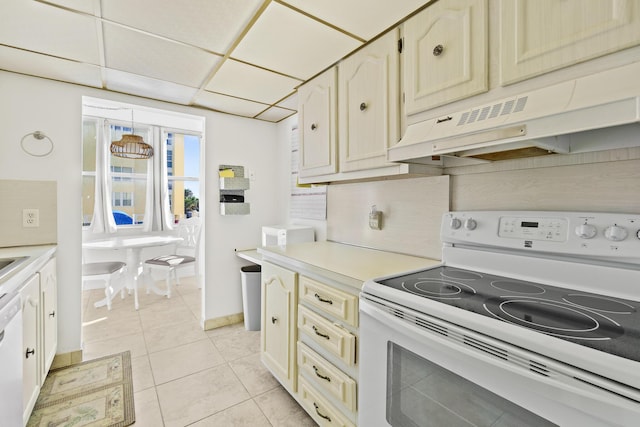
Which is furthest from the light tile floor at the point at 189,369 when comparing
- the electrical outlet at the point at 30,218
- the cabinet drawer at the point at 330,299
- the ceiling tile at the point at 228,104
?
the ceiling tile at the point at 228,104

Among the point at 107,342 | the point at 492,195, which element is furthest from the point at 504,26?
the point at 107,342

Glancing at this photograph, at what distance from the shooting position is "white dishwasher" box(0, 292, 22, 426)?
1.06 meters

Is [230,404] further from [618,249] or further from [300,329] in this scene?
[618,249]

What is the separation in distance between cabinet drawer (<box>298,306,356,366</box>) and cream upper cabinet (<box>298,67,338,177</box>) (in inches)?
35.9

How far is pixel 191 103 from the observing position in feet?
8.64

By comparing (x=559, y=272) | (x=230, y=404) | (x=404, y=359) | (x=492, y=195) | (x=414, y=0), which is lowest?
(x=230, y=404)

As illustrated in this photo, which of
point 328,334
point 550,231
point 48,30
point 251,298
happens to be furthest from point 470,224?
point 48,30

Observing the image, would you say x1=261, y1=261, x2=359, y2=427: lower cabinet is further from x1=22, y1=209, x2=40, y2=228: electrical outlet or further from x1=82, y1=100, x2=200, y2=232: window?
x1=82, y1=100, x2=200, y2=232: window

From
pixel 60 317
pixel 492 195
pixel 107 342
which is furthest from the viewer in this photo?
pixel 107 342

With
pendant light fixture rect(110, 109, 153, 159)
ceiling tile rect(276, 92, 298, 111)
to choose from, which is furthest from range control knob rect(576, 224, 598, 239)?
pendant light fixture rect(110, 109, 153, 159)

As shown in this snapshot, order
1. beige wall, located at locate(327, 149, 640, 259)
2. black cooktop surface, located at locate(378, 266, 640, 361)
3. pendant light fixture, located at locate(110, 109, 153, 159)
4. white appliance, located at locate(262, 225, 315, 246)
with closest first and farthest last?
black cooktop surface, located at locate(378, 266, 640, 361)
beige wall, located at locate(327, 149, 640, 259)
white appliance, located at locate(262, 225, 315, 246)
pendant light fixture, located at locate(110, 109, 153, 159)

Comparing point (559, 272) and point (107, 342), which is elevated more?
point (559, 272)

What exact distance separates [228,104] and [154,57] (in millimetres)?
838

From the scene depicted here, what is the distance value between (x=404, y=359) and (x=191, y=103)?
8.64 feet
